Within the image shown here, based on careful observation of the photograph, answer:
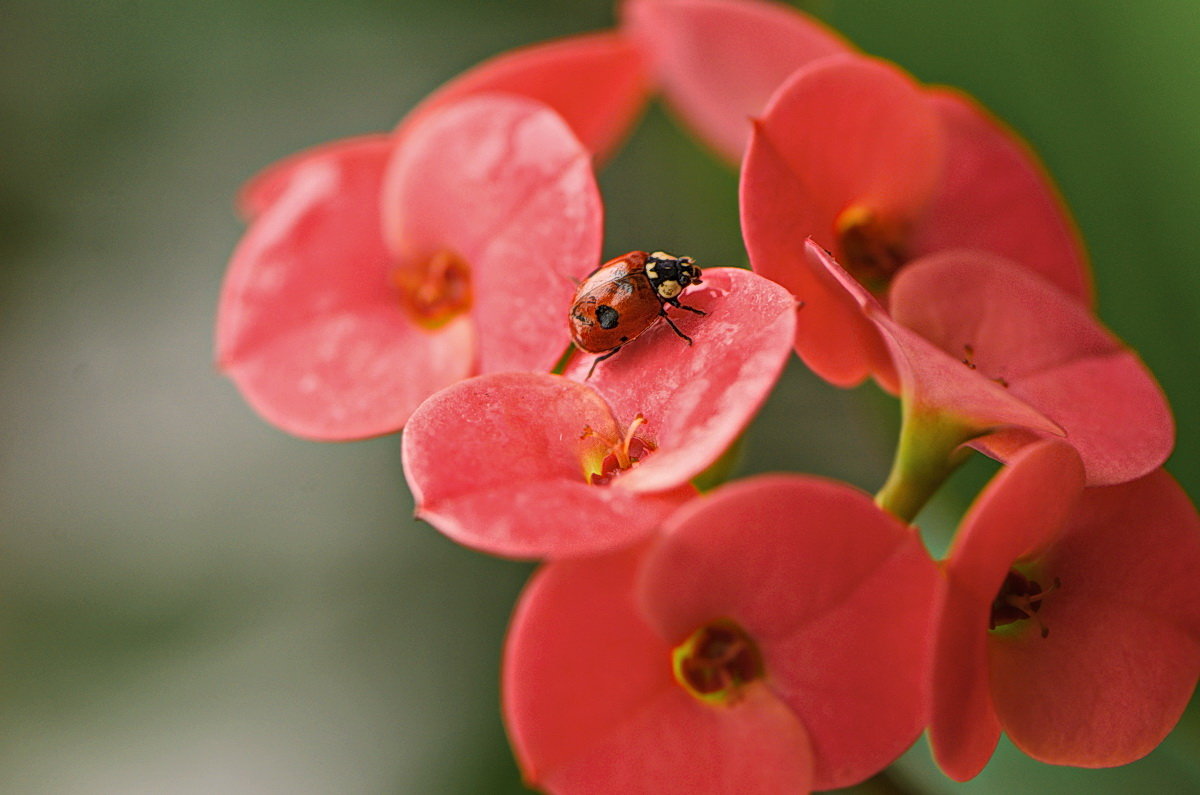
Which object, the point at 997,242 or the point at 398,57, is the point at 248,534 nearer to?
the point at 398,57

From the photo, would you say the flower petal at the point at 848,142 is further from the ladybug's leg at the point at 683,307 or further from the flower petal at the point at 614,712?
the flower petal at the point at 614,712

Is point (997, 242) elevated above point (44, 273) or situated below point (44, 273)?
above

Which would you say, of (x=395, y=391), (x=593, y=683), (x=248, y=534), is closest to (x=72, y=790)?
(x=248, y=534)

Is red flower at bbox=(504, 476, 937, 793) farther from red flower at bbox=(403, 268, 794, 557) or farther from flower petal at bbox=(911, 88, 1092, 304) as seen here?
flower petal at bbox=(911, 88, 1092, 304)

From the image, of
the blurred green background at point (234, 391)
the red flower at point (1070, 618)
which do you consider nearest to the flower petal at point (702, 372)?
the red flower at point (1070, 618)

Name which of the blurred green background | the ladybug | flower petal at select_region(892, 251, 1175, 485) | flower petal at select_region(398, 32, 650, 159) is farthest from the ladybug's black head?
the blurred green background

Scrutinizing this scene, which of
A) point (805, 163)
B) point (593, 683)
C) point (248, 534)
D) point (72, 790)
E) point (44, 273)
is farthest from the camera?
point (44, 273)

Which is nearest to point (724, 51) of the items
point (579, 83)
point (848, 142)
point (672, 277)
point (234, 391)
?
point (579, 83)
